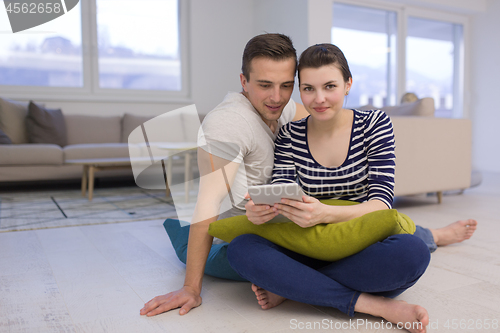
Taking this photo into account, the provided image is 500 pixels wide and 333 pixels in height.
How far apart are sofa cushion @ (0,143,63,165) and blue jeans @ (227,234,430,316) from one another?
3.40 metres

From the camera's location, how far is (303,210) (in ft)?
3.34

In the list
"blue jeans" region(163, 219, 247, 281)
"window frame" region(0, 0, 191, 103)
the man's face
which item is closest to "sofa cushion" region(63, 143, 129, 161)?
"window frame" region(0, 0, 191, 103)

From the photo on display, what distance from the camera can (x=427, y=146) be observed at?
2791 millimetres

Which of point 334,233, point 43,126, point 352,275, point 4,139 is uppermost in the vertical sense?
point 43,126

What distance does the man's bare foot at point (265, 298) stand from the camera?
3.77ft

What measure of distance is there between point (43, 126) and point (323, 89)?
150 inches

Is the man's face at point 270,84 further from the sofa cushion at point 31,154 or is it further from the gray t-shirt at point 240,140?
the sofa cushion at point 31,154

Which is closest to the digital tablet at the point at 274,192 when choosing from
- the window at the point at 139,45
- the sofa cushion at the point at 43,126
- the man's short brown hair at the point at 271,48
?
the man's short brown hair at the point at 271,48

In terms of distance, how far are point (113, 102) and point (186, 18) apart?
1.53 m

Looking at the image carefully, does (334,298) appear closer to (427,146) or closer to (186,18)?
(427,146)

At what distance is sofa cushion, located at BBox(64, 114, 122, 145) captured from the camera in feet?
15.1

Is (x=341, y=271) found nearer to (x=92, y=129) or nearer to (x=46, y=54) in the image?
(x=92, y=129)

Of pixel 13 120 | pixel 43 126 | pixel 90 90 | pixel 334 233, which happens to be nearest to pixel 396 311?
pixel 334 233

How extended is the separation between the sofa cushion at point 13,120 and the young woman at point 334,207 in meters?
3.74
